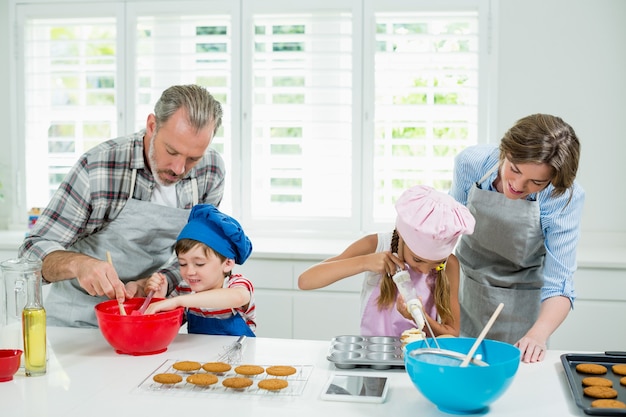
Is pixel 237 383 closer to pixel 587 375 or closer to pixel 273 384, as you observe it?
pixel 273 384

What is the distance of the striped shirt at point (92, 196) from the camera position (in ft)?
7.03

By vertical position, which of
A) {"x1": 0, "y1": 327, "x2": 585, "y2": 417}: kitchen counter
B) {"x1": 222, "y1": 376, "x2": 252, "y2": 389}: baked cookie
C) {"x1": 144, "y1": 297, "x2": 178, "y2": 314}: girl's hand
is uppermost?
{"x1": 144, "y1": 297, "x2": 178, "y2": 314}: girl's hand

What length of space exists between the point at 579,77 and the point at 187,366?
108 inches

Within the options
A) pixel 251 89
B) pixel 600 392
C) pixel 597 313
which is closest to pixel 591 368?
pixel 600 392

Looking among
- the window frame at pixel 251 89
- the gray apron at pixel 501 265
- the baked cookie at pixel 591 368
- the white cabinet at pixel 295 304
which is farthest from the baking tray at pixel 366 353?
the window frame at pixel 251 89

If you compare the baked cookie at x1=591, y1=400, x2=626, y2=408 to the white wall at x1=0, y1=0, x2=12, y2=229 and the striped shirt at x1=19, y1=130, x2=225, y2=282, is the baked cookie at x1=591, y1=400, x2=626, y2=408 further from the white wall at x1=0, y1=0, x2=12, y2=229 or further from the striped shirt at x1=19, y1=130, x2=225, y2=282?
the white wall at x1=0, y1=0, x2=12, y2=229

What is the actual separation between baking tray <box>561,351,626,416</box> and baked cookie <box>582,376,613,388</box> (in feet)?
0.05

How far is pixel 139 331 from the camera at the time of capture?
178 centimetres

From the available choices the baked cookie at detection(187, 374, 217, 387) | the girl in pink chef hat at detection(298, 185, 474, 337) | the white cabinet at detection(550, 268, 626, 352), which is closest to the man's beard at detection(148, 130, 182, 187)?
the girl in pink chef hat at detection(298, 185, 474, 337)

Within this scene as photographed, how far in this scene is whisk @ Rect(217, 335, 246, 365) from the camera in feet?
5.82

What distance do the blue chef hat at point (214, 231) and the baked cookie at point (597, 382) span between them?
1.02 metres

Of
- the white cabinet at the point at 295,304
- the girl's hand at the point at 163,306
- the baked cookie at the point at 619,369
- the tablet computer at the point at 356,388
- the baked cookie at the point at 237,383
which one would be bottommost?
the white cabinet at the point at 295,304

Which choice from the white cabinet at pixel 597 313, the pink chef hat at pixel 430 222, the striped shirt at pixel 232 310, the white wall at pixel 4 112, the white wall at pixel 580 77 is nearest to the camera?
the pink chef hat at pixel 430 222

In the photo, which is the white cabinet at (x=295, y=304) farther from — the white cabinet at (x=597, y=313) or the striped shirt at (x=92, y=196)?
the striped shirt at (x=92, y=196)
